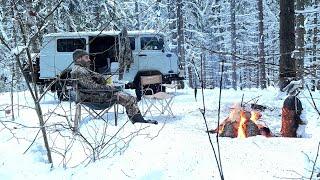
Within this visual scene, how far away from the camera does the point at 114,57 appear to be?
12.7 meters

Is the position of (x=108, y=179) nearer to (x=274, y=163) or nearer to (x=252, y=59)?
(x=274, y=163)

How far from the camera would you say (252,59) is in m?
1.71

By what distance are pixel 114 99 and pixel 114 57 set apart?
6.60 m

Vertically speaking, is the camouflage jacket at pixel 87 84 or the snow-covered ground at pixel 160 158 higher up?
the camouflage jacket at pixel 87 84

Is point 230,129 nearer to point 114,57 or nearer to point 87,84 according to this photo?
point 87,84

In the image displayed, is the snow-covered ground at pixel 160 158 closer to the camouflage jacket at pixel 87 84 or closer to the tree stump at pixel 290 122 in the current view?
the tree stump at pixel 290 122

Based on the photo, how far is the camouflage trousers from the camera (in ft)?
20.1

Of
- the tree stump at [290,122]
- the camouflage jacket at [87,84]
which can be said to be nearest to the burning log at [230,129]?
the tree stump at [290,122]

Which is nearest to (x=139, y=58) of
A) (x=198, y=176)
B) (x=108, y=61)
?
(x=108, y=61)

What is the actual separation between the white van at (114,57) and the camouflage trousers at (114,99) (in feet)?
20.0

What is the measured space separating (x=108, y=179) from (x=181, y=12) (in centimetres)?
2491

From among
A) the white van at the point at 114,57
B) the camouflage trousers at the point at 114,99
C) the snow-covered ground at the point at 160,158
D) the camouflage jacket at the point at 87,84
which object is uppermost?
the white van at the point at 114,57

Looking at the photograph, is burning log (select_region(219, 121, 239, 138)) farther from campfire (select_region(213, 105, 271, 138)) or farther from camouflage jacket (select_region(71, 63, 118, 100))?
camouflage jacket (select_region(71, 63, 118, 100))

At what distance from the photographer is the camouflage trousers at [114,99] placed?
6137 millimetres
